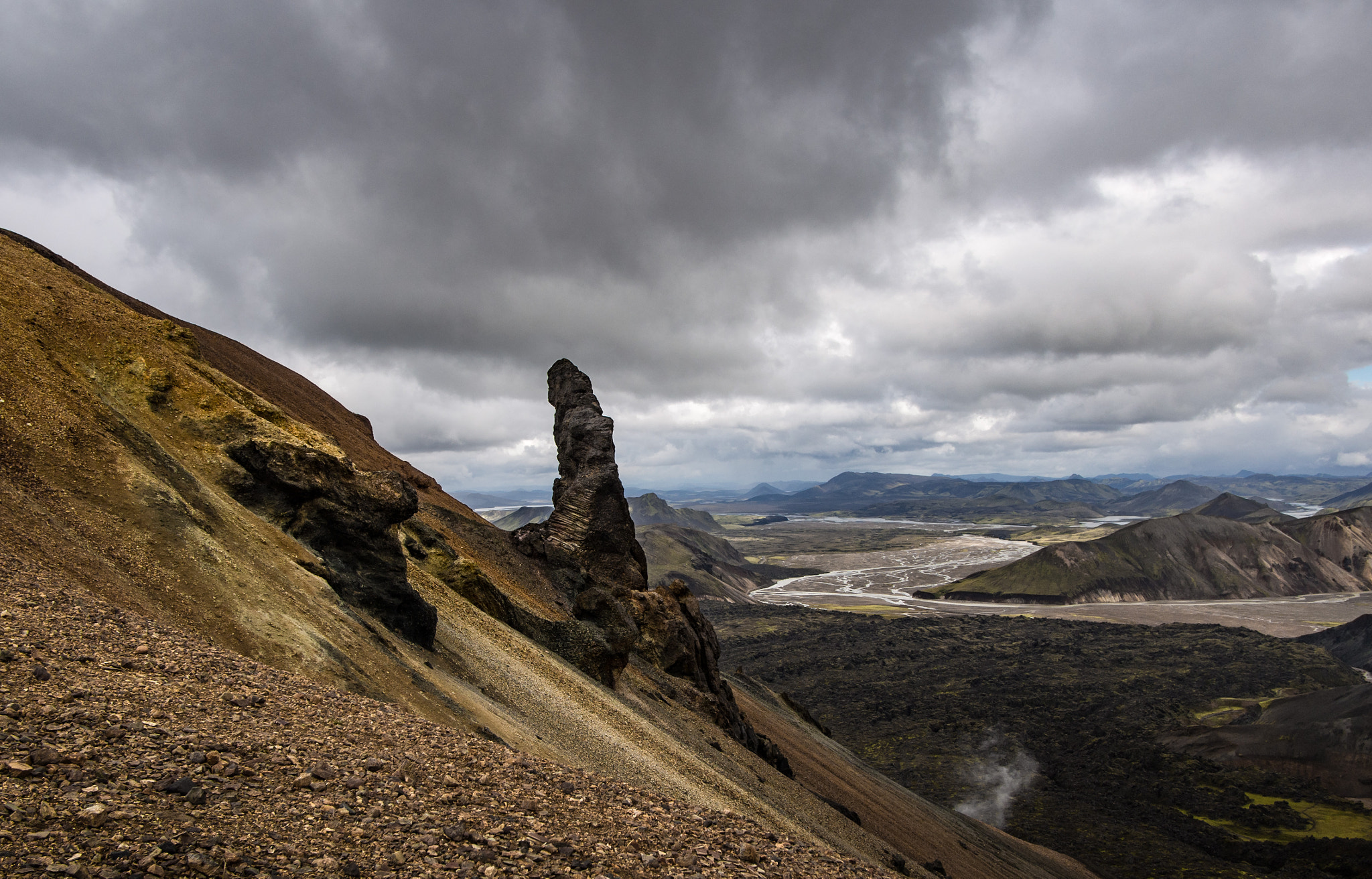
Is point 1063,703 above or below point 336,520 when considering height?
below

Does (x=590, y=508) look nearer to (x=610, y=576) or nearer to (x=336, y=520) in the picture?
(x=610, y=576)

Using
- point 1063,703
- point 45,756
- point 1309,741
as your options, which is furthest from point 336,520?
point 1063,703

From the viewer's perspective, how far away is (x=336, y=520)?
76.5 ft

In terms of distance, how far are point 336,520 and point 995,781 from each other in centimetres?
7165

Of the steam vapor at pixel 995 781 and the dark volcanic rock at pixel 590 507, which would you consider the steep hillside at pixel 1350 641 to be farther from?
the dark volcanic rock at pixel 590 507

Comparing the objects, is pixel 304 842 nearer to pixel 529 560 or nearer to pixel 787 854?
pixel 787 854

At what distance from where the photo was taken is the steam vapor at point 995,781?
62281 millimetres

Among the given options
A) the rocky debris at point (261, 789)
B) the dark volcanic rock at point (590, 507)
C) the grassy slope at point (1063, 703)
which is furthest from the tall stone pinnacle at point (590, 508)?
the grassy slope at point (1063, 703)

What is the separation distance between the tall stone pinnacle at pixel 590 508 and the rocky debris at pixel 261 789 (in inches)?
1291

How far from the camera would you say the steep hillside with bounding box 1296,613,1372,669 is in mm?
119188

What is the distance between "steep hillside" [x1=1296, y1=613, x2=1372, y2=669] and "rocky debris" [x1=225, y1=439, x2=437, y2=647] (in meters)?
158

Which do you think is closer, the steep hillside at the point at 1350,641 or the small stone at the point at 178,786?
the small stone at the point at 178,786

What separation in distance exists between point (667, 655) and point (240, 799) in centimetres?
3566

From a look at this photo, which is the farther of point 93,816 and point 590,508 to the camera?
point 590,508
